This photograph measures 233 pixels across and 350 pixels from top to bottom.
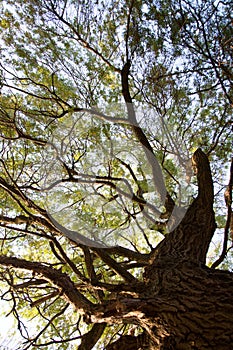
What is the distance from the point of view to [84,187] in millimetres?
4129

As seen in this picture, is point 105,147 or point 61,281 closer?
point 61,281

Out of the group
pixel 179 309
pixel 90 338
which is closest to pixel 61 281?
pixel 179 309

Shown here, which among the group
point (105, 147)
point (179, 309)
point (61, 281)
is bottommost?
point (179, 309)

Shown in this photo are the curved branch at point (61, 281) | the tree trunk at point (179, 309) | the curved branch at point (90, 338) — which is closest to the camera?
the tree trunk at point (179, 309)

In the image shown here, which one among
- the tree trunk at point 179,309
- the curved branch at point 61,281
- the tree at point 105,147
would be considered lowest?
the tree trunk at point 179,309

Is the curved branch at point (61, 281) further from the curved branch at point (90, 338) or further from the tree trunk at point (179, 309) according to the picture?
the curved branch at point (90, 338)

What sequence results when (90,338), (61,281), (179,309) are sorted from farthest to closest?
1. (90,338)
2. (61,281)
3. (179,309)

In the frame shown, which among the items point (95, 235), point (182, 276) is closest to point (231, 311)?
point (182, 276)

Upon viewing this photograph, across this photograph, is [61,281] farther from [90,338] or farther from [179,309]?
[90,338]

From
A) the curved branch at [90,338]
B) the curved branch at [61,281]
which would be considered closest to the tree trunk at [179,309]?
the curved branch at [61,281]

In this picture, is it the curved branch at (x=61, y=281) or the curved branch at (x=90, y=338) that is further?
the curved branch at (x=90, y=338)

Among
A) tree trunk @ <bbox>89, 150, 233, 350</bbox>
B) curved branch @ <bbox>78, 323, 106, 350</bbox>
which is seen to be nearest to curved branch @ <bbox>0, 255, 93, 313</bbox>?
tree trunk @ <bbox>89, 150, 233, 350</bbox>

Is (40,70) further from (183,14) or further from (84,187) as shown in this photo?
(183,14)

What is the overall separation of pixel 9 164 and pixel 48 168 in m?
0.68
